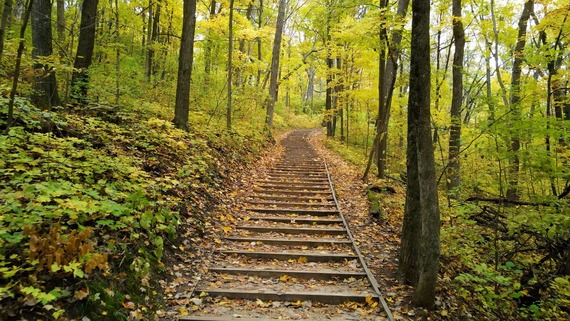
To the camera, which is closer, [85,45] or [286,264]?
[286,264]

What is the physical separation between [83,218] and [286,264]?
310 cm

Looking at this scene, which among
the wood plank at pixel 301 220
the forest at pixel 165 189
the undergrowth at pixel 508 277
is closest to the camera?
the forest at pixel 165 189

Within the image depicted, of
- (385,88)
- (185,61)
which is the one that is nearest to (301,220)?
(185,61)

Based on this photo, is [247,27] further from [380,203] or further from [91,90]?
[380,203]

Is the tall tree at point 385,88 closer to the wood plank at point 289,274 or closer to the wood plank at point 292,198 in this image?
the wood plank at point 292,198

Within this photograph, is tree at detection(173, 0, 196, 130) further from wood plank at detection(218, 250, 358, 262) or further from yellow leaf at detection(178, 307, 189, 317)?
yellow leaf at detection(178, 307, 189, 317)

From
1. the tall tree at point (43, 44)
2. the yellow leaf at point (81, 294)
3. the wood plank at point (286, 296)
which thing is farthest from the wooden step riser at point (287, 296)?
the tall tree at point (43, 44)

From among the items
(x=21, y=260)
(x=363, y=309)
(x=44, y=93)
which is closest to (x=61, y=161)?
(x=21, y=260)

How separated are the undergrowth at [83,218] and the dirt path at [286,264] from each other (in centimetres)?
54

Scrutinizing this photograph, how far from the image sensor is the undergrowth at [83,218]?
290 cm

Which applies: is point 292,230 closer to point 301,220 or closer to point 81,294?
point 301,220

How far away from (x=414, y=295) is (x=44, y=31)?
29.7 ft

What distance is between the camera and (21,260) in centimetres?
292

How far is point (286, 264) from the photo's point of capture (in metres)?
5.46
